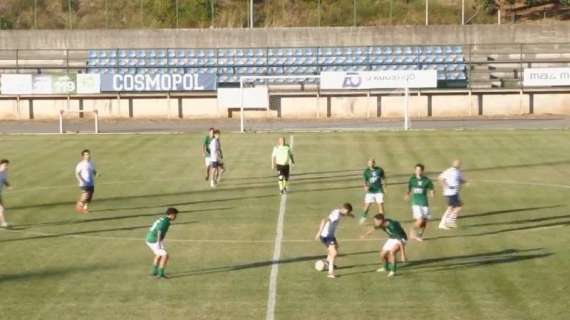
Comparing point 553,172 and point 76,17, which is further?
point 76,17

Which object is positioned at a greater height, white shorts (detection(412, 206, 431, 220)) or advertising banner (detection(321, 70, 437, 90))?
advertising banner (detection(321, 70, 437, 90))

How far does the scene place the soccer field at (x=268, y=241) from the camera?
2250 centimetres

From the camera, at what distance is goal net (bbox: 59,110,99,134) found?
200ft

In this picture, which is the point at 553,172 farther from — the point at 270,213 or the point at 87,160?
the point at 87,160

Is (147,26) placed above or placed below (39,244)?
above

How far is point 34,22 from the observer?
84688 mm

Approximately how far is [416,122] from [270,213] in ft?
102

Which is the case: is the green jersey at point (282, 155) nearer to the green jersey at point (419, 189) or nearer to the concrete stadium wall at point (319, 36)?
the green jersey at point (419, 189)

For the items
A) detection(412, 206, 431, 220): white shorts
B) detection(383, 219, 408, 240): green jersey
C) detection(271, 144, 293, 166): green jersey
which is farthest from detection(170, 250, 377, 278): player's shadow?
detection(271, 144, 293, 166): green jersey

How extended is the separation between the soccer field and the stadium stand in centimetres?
2122

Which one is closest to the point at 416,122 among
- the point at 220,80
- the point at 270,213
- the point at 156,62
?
the point at 220,80

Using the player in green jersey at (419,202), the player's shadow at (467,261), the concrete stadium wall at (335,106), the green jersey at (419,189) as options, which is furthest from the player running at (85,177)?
the concrete stadium wall at (335,106)

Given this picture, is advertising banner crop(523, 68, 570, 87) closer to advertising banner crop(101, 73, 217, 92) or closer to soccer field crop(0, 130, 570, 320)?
soccer field crop(0, 130, 570, 320)

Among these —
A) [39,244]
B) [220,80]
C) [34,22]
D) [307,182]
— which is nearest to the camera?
[39,244]
